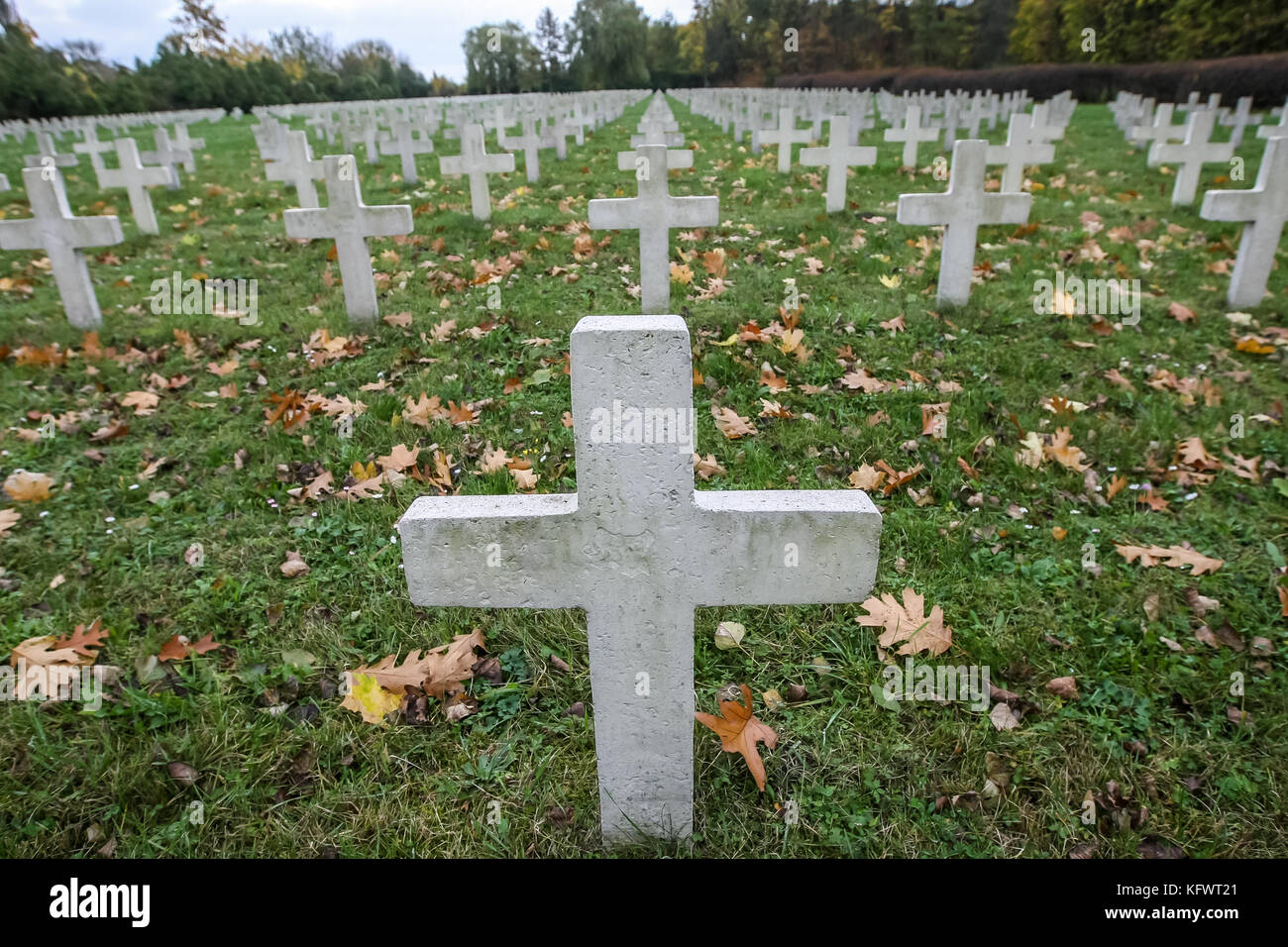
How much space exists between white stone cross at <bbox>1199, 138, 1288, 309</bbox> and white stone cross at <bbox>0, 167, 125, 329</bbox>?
903 centimetres

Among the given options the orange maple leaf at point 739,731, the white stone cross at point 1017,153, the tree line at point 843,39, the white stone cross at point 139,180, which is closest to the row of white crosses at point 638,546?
the orange maple leaf at point 739,731

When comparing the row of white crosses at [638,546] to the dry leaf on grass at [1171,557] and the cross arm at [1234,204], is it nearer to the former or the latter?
the dry leaf on grass at [1171,557]

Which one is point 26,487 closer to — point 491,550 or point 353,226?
point 353,226

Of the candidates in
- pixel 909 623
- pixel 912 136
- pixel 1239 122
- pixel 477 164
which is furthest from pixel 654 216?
pixel 1239 122

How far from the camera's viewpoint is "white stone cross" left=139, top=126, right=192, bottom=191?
1194 cm

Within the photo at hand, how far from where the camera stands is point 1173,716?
2410 millimetres

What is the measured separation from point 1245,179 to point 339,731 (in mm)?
13653

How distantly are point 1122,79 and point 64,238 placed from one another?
1445 inches

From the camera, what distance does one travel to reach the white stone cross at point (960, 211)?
579 centimetres

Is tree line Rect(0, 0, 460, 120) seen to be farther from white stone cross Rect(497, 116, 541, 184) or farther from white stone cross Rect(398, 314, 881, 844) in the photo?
white stone cross Rect(398, 314, 881, 844)

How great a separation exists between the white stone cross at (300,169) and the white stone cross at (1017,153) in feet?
28.7

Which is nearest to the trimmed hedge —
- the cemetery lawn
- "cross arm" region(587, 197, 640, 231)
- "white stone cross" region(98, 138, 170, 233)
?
the cemetery lawn

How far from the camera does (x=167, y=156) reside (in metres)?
12.5
